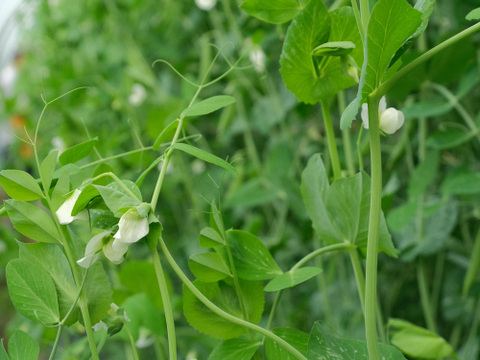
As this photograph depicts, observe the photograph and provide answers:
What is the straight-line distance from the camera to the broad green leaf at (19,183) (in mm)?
277

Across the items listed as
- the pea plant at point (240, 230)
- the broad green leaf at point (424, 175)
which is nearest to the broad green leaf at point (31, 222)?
the pea plant at point (240, 230)

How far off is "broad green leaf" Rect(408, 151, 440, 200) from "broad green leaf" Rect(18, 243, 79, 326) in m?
0.40

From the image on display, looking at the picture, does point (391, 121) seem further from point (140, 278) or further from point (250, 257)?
point (140, 278)

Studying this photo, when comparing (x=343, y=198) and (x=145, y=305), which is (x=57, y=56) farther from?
(x=343, y=198)

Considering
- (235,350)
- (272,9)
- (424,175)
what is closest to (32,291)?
(235,350)

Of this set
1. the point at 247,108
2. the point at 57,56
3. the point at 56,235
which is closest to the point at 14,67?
the point at 57,56

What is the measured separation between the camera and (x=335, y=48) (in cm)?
27

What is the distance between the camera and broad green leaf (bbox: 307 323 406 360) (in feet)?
0.91

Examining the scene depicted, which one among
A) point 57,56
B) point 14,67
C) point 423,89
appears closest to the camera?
point 423,89

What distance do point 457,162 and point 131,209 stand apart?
60 centimetres

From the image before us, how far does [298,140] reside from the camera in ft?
2.93

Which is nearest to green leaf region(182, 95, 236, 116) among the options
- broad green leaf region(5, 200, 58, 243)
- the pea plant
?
the pea plant

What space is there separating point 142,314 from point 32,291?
0.49 feet

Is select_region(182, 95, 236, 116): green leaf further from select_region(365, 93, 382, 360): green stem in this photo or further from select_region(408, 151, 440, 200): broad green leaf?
select_region(408, 151, 440, 200): broad green leaf
